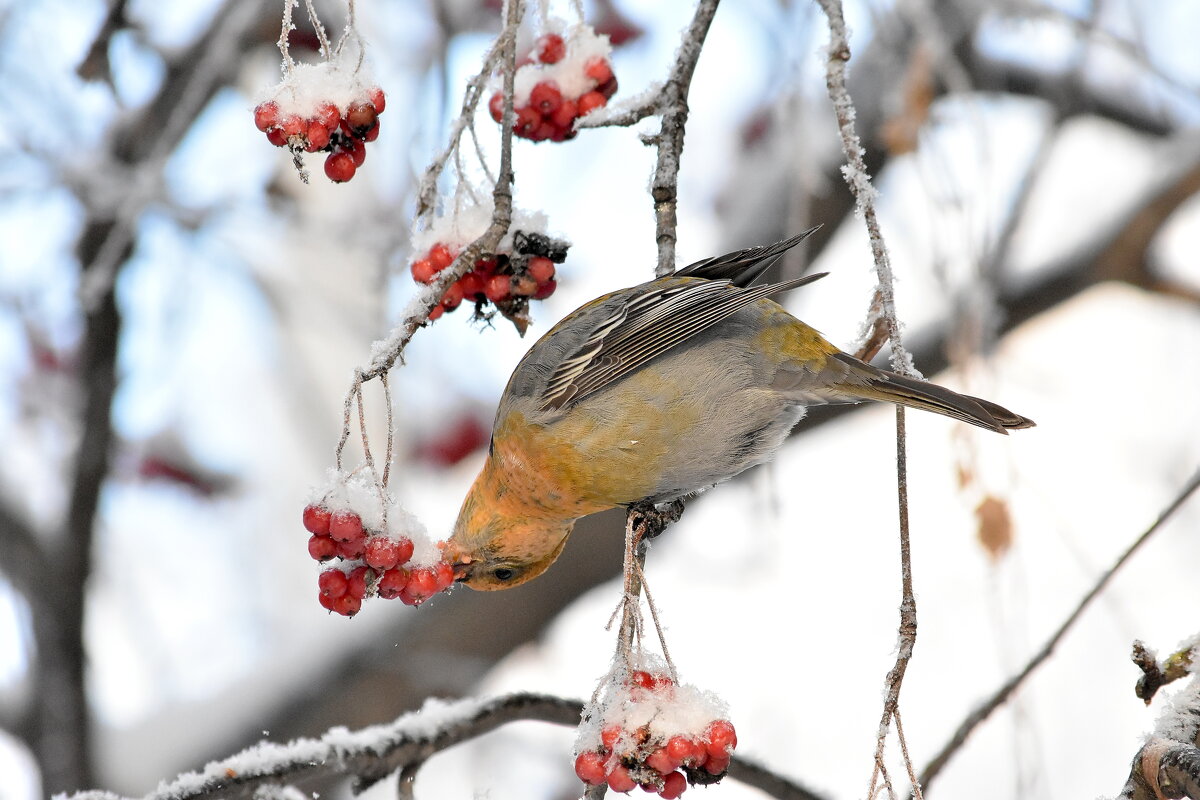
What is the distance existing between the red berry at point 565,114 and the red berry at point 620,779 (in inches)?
54.0

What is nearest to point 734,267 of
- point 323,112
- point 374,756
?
point 323,112

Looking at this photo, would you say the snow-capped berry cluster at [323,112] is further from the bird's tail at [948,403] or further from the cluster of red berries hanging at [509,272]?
the bird's tail at [948,403]

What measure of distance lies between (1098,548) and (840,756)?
2.22 metres

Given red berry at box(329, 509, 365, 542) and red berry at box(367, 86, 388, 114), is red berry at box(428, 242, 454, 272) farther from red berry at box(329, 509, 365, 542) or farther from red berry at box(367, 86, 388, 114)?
red berry at box(329, 509, 365, 542)

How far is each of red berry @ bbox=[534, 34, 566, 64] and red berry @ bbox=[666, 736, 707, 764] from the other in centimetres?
151

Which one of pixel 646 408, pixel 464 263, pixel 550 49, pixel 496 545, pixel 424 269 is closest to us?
pixel 464 263

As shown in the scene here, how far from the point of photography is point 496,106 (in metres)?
2.41

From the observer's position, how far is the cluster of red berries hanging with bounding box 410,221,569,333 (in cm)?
216

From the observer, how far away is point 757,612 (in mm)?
6242

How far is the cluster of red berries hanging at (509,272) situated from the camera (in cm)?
216

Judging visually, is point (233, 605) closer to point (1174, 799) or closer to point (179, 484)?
point (179, 484)

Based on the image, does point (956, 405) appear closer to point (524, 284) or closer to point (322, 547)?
point (524, 284)

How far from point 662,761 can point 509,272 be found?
0.99m

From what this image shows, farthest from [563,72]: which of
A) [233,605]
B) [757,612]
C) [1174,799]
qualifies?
[233,605]
